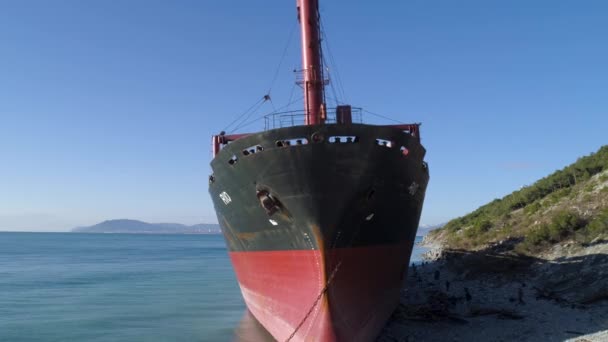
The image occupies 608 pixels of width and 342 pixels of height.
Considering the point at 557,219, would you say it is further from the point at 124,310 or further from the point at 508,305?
the point at 124,310

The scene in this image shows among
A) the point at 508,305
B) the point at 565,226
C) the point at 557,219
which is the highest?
the point at 557,219

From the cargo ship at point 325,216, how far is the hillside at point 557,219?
Answer: 33.7 ft

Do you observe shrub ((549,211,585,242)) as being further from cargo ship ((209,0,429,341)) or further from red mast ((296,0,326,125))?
red mast ((296,0,326,125))

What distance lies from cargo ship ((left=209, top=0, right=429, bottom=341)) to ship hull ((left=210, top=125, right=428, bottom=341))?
0.02 meters

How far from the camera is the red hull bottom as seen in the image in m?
9.86

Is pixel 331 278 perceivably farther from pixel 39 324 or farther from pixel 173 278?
pixel 173 278

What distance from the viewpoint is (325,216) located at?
32.2 feet

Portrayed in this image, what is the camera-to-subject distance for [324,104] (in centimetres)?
1475

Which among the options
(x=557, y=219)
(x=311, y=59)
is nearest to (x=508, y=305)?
(x=557, y=219)

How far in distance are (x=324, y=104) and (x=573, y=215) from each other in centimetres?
1263

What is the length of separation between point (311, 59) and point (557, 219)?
13341mm

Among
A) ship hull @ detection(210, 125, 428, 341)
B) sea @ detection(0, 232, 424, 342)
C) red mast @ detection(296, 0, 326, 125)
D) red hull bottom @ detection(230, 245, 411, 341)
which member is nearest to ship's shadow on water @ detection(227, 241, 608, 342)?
red hull bottom @ detection(230, 245, 411, 341)

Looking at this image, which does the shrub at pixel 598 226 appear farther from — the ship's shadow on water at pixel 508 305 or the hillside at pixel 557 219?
the ship's shadow on water at pixel 508 305

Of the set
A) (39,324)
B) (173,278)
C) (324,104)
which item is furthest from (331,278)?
(173,278)
